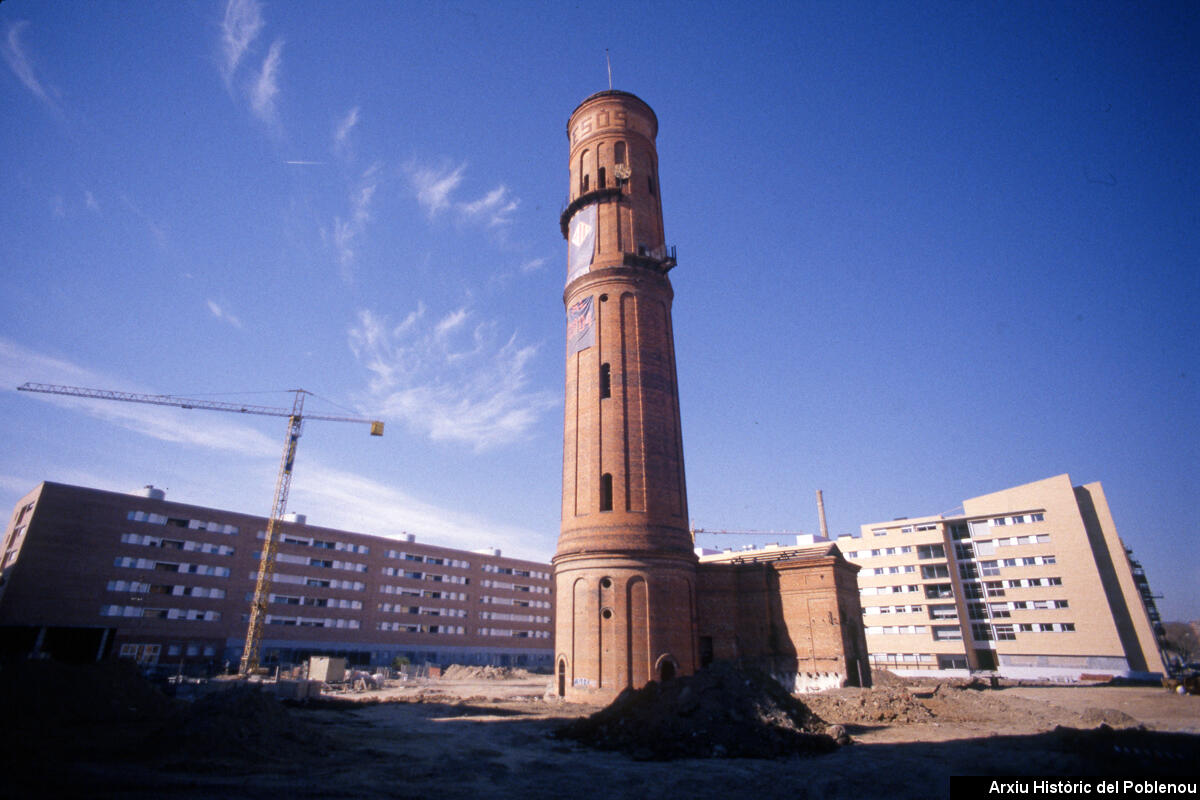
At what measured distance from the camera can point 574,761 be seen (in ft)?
58.8

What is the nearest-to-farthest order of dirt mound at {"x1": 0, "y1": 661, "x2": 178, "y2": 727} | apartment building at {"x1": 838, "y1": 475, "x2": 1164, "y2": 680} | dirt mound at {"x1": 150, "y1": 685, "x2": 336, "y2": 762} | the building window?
1. dirt mound at {"x1": 150, "y1": 685, "x2": 336, "y2": 762}
2. dirt mound at {"x1": 0, "y1": 661, "x2": 178, "y2": 727}
3. apartment building at {"x1": 838, "y1": 475, "x2": 1164, "y2": 680}
4. the building window

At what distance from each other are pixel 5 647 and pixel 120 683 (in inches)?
674

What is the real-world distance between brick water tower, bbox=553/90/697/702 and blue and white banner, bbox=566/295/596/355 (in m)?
0.09

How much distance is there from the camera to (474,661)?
79.6 m

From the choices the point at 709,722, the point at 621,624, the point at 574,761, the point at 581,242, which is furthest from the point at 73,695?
the point at 581,242

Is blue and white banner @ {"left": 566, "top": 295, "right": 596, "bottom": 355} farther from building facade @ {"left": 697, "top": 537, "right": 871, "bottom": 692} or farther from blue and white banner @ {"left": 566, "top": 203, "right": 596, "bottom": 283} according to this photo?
building facade @ {"left": 697, "top": 537, "right": 871, "bottom": 692}

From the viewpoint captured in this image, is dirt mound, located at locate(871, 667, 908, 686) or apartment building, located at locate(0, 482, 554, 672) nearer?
dirt mound, located at locate(871, 667, 908, 686)

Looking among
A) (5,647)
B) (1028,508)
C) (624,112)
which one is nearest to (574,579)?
(624,112)

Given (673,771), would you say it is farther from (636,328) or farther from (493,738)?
(636,328)

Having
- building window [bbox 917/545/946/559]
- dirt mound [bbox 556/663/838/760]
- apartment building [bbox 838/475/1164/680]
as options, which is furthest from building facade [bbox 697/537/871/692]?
building window [bbox 917/545/946/559]

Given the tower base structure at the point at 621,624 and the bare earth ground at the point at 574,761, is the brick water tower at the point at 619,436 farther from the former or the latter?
the bare earth ground at the point at 574,761

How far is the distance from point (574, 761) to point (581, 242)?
29.0m

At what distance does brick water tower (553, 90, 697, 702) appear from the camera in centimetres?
2945

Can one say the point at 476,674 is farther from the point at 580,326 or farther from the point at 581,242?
the point at 581,242
